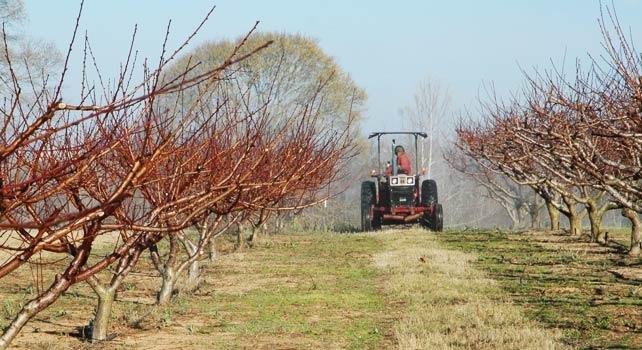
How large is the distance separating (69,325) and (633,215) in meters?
9.89

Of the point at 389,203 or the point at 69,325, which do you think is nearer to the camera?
the point at 69,325

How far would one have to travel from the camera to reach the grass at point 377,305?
309 inches

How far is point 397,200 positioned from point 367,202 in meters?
0.73

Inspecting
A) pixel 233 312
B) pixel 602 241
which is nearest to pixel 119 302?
pixel 233 312

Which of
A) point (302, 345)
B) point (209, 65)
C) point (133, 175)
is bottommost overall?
point (302, 345)

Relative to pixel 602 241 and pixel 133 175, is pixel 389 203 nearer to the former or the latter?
pixel 602 241

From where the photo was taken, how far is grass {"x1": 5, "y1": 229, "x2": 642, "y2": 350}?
785cm

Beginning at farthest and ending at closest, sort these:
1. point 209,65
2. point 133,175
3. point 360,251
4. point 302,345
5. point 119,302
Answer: point 209,65 < point 360,251 < point 119,302 < point 302,345 < point 133,175

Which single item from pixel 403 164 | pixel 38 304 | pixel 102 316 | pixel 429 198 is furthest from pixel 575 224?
pixel 38 304

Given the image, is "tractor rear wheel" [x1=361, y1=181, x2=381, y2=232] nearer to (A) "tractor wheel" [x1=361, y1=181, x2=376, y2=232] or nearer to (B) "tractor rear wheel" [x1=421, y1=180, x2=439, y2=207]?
(A) "tractor wheel" [x1=361, y1=181, x2=376, y2=232]

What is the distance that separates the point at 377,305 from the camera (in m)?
10.2

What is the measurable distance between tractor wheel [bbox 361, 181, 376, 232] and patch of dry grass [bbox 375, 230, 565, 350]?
284 inches

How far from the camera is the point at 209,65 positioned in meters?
32.6

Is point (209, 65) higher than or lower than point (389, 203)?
higher
